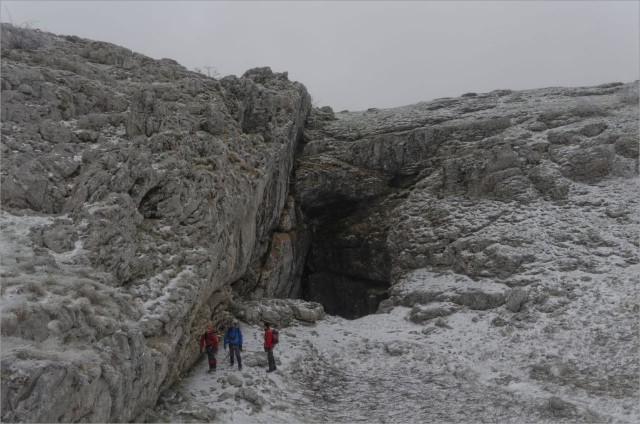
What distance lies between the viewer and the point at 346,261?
27.1 metres

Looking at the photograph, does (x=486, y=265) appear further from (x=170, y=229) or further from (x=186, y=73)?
(x=186, y=73)

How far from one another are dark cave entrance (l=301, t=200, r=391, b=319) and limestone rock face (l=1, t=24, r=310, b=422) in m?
3.04

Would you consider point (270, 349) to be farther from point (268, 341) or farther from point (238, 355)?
point (238, 355)

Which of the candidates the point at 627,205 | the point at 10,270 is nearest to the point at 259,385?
the point at 10,270

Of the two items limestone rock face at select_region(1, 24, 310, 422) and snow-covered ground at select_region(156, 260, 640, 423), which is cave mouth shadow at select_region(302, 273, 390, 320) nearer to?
limestone rock face at select_region(1, 24, 310, 422)

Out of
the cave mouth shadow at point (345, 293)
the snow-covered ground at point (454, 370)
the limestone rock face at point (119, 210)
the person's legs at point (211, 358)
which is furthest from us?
the cave mouth shadow at point (345, 293)

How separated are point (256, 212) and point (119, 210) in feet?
23.0

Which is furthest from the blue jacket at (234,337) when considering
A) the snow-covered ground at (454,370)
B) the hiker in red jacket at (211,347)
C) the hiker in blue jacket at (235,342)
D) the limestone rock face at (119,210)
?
the limestone rock face at (119,210)

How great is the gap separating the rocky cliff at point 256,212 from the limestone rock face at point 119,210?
6 centimetres

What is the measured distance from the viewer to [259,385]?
556 inches

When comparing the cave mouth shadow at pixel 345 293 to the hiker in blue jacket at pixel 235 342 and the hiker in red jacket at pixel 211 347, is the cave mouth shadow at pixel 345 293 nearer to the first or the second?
the hiker in blue jacket at pixel 235 342

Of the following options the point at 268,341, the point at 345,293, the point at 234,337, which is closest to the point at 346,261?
the point at 345,293

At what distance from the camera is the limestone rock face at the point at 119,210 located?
32.1 feet

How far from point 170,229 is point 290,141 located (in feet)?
37.4
